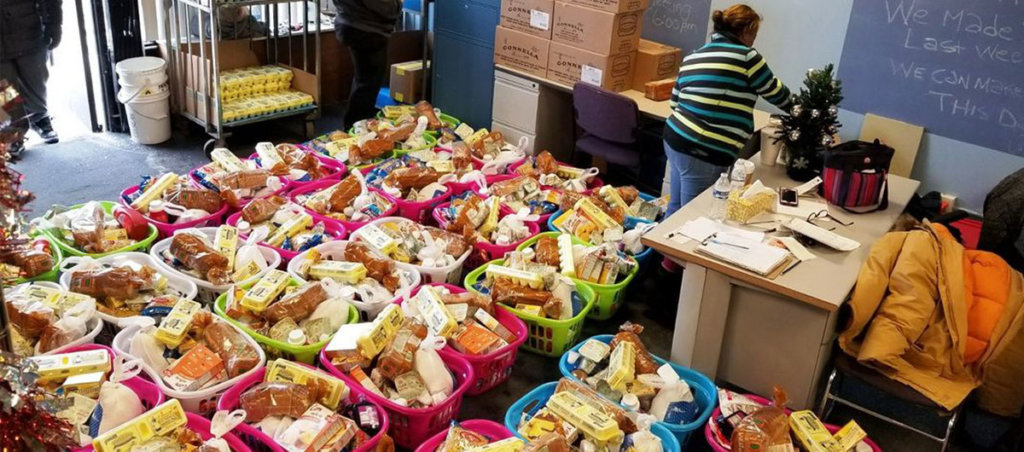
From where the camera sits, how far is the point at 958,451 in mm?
2850

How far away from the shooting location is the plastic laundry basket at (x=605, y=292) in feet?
10.6

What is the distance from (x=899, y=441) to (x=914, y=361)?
0.49 metres

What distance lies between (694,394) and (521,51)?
8.65 ft

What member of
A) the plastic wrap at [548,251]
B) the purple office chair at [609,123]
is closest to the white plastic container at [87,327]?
the plastic wrap at [548,251]

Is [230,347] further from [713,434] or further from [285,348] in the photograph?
[713,434]

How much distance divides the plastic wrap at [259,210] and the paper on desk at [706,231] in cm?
174

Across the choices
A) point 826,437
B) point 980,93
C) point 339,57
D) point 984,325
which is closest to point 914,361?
point 984,325

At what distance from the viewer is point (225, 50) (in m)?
5.24

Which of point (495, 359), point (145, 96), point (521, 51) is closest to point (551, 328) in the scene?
point (495, 359)

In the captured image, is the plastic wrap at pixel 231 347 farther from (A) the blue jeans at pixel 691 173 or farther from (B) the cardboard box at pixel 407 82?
(B) the cardboard box at pixel 407 82

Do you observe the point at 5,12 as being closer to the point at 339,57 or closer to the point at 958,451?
the point at 339,57

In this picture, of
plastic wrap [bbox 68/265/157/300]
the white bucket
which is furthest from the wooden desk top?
the white bucket

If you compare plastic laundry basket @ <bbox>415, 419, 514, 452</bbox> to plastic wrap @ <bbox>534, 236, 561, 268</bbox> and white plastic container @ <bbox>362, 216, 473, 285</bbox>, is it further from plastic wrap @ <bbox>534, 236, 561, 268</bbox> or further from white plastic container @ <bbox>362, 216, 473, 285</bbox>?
plastic wrap @ <bbox>534, 236, 561, 268</bbox>

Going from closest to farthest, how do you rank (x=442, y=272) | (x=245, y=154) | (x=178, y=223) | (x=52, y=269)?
(x=52, y=269) → (x=442, y=272) → (x=178, y=223) → (x=245, y=154)
